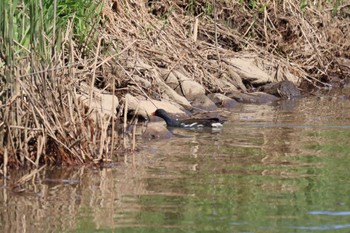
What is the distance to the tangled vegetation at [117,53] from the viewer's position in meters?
7.18

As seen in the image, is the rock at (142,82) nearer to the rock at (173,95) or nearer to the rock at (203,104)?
the rock at (173,95)

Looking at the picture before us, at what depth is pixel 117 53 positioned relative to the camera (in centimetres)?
902

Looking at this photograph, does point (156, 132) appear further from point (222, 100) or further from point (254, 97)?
point (254, 97)

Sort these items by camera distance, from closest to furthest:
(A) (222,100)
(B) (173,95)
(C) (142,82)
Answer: (C) (142,82)
(B) (173,95)
(A) (222,100)

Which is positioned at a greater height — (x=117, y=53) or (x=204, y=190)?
(x=117, y=53)

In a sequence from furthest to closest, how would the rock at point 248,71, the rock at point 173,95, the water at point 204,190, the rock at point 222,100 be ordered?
the rock at point 248,71, the rock at point 222,100, the rock at point 173,95, the water at point 204,190

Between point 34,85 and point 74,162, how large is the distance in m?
0.75

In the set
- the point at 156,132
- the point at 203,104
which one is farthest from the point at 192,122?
the point at 203,104

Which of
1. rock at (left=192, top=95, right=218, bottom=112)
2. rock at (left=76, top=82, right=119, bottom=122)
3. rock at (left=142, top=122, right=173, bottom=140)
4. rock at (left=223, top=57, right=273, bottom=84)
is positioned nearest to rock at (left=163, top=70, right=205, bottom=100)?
rock at (left=192, top=95, right=218, bottom=112)

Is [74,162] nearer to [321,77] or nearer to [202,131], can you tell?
[202,131]

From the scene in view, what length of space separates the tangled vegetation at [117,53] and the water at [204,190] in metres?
0.32

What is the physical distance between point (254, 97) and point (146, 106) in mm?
2922

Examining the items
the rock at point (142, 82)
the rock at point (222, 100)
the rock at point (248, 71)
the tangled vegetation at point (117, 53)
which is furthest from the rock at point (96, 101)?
the rock at point (248, 71)

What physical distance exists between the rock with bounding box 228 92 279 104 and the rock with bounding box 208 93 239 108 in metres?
0.29
